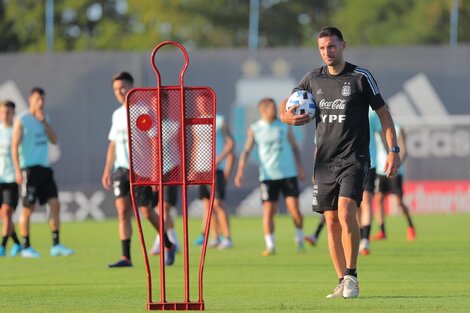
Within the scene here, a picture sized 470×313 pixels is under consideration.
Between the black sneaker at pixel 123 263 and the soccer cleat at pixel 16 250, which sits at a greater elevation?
the black sneaker at pixel 123 263

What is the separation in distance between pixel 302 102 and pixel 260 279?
2.85 metres

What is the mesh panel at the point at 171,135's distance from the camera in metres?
9.21

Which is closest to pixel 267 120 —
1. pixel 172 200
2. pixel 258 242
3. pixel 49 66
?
pixel 172 200

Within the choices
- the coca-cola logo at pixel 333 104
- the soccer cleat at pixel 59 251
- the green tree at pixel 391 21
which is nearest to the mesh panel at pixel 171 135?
the coca-cola logo at pixel 333 104

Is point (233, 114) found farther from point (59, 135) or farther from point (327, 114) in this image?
point (327, 114)

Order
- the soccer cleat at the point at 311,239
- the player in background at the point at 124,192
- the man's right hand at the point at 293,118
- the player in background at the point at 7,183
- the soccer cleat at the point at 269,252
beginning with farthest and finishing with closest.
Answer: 1. the soccer cleat at the point at 311,239
2. the player in background at the point at 7,183
3. the soccer cleat at the point at 269,252
4. the player in background at the point at 124,192
5. the man's right hand at the point at 293,118

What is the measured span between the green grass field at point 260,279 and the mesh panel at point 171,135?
1102mm

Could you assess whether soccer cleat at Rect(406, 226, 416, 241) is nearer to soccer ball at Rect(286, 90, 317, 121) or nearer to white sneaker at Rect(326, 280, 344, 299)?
white sneaker at Rect(326, 280, 344, 299)

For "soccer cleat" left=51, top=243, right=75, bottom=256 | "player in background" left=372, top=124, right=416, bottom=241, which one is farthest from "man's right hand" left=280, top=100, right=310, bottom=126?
"player in background" left=372, top=124, right=416, bottom=241

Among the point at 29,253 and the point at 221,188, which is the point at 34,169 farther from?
the point at 221,188

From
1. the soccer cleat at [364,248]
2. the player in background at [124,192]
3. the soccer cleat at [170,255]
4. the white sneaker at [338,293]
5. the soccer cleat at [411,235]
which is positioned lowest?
the soccer cleat at [411,235]

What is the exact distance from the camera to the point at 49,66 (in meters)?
28.6

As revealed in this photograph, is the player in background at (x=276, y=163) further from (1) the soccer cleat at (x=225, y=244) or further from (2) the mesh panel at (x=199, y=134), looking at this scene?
(2) the mesh panel at (x=199, y=134)

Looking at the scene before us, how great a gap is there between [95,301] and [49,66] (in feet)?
61.6
